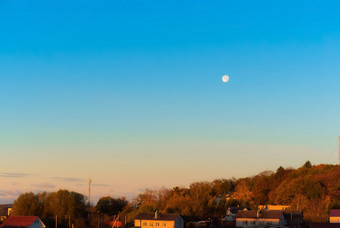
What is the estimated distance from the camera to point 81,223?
297 feet

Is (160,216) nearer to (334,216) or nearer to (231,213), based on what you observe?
(231,213)

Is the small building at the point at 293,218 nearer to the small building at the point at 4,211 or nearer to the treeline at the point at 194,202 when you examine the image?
the treeline at the point at 194,202

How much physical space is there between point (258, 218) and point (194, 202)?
18.3 metres

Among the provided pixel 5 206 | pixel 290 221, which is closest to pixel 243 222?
pixel 290 221

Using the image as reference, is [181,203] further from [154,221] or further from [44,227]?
[44,227]

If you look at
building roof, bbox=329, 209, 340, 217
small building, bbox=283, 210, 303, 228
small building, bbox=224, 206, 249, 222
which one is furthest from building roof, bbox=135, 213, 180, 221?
building roof, bbox=329, 209, 340, 217

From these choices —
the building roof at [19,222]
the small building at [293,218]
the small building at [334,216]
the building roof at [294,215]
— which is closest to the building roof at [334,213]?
the small building at [334,216]

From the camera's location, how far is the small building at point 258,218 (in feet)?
290

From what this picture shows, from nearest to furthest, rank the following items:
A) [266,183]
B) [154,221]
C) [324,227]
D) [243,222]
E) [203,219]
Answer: [324,227] < [154,221] < [243,222] < [203,219] < [266,183]

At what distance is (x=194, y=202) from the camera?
10450cm

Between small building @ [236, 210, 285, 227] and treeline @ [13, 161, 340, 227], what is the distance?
5719 mm

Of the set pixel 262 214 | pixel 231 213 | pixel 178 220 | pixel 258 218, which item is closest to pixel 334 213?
pixel 262 214

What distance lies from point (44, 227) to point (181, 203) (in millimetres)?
31108

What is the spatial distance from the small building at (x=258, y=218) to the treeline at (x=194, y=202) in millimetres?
5719
